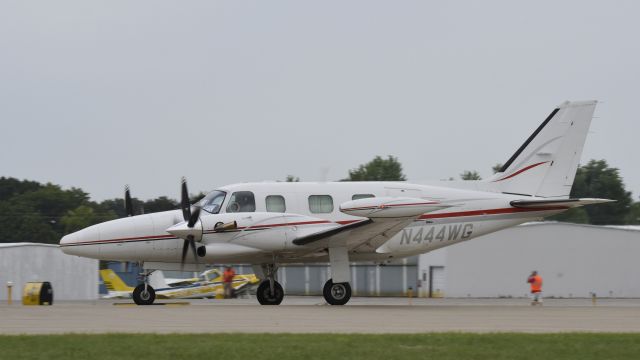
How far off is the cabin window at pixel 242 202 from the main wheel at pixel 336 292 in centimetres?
289

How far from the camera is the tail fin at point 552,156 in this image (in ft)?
88.2

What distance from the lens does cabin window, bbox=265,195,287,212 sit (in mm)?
24672

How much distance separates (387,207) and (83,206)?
76.5 metres

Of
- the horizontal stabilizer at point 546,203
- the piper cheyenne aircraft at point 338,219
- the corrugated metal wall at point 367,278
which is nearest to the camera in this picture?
the piper cheyenne aircraft at point 338,219

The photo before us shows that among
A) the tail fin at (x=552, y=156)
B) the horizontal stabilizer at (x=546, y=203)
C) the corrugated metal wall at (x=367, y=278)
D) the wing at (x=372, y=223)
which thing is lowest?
the corrugated metal wall at (x=367, y=278)

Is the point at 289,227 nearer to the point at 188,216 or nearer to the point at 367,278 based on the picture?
the point at 188,216

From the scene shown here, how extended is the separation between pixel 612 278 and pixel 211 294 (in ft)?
63.8

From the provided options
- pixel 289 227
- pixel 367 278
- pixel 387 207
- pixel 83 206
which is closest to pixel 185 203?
pixel 289 227

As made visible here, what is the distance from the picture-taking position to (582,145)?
88.7 feet

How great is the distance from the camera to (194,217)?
2345cm

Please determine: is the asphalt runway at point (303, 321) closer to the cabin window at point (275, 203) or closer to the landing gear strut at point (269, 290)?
the cabin window at point (275, 203)

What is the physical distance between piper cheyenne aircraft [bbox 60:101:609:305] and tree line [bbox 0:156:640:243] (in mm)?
53269
